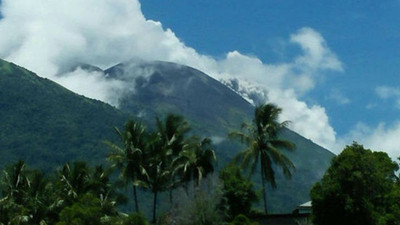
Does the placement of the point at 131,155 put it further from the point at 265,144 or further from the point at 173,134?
the point at 265,144

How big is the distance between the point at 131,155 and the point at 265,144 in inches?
475

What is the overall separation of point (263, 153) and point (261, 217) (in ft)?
24.4

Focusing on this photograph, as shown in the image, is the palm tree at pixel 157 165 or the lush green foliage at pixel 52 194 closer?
the lush green foliage at pixel 52 194

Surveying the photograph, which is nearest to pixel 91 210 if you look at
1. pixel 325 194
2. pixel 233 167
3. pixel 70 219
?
pixel 70 219

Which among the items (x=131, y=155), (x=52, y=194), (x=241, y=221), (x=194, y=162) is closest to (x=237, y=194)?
(x=194, y=162)

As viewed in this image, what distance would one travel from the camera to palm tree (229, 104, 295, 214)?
62.3m

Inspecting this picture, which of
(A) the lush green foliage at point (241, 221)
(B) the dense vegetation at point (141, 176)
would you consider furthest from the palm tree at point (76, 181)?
(A) the lush green foliage at point (241, 221)

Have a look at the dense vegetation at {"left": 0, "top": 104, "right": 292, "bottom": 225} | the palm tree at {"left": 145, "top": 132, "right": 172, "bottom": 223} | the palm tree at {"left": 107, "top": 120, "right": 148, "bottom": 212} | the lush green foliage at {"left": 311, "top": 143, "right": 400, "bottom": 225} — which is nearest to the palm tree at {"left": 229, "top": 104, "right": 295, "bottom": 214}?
the dense vegetation at {"left": 0, "top": 104, "right": 292, "bottom": 225}

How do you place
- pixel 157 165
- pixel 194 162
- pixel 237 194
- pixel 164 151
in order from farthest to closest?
pixel 164 151 → pixel 157 165 → pixel 194 162 → pixel 237 194

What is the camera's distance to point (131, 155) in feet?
210

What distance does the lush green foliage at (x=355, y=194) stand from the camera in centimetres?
4741

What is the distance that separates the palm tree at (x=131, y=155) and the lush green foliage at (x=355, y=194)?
19130 mm

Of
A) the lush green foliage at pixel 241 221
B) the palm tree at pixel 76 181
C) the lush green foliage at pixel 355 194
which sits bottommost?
the lush green foliage at pixel 241 221

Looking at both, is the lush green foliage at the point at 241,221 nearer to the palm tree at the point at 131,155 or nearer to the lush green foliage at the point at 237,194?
the lush green foliage at the point at 237,194
